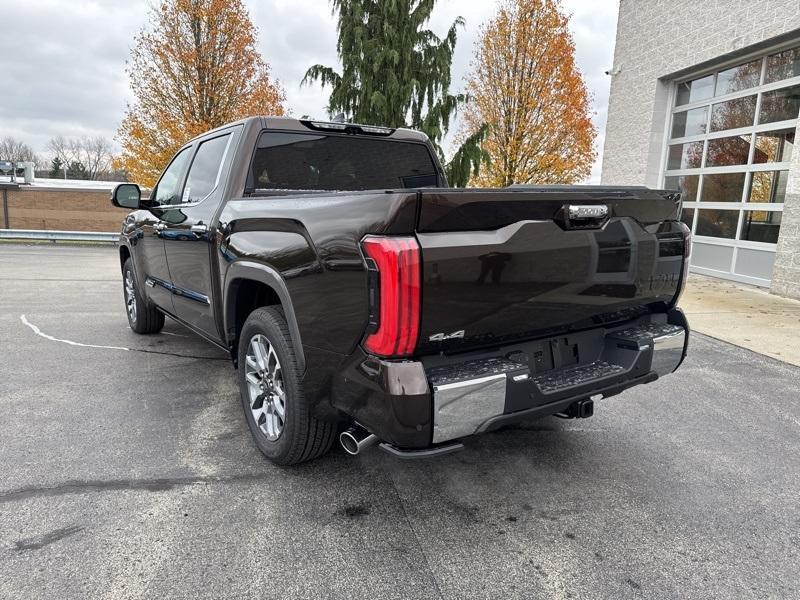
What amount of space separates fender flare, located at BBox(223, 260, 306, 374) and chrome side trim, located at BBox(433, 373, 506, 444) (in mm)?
772

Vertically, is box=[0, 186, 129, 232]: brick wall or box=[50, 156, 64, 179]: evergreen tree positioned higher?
box=[50, 156, 64, 179]: evergreen tree

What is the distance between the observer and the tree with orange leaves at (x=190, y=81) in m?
16.5

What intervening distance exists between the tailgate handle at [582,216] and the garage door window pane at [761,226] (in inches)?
364

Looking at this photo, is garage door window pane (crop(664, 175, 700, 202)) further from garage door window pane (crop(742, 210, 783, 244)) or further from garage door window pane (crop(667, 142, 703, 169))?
garage door window pane (crop(742, 210, 783, 244))

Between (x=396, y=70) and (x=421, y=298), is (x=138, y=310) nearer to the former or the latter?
(x=421, y=298)

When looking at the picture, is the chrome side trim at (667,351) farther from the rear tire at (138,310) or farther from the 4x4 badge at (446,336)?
the rear tire at (138,310)

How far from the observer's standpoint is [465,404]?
7.05 feet

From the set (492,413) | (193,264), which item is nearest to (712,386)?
(492,413)

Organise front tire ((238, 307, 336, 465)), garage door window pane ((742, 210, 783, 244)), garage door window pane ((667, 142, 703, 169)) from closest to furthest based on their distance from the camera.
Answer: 1. front tire ((238, 307, 336, 465))
2. garage door window pane ((742, 210, 783, 244))
3. garage door window pane ((667, 142, 703, 169))

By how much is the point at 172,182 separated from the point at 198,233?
4.41 ft

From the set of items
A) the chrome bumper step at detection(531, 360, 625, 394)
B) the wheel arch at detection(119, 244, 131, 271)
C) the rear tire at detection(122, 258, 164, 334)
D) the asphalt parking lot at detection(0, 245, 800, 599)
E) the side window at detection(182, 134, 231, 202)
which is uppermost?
the side window at detection(182, 134, 231, 202)

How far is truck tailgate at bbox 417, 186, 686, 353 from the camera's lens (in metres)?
Result: 2.11

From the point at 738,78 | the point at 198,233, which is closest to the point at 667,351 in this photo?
the point at 198,233

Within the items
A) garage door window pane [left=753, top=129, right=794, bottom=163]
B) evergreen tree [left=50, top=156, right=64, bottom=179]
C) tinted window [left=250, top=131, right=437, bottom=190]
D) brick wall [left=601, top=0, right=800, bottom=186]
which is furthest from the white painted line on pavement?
evergreen tree [left=50, top=156, right=64, bottom=179]
